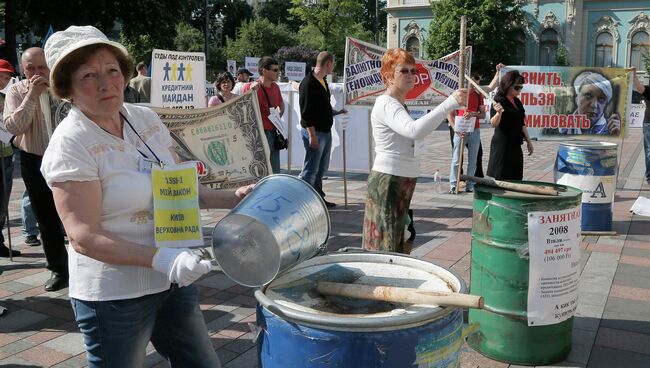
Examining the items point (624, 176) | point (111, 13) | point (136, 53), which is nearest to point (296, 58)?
point (136, 53)

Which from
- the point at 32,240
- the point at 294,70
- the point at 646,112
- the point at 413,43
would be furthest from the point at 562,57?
the point at 32,240

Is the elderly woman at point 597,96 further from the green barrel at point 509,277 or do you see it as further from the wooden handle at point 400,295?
the wooden handle at point 400,295

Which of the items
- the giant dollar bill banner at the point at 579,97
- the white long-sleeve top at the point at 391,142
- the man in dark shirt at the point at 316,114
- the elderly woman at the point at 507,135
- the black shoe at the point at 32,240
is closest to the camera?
the white long-sleeve top at the point at 391,142

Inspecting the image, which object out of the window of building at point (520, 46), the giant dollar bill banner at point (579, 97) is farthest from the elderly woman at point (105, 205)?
the window of building at point (520, 46)

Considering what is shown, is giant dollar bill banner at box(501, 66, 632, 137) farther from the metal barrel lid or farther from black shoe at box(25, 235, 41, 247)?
the metal barrel lid

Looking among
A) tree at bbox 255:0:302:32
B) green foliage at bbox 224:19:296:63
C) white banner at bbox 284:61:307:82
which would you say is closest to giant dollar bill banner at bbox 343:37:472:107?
white banner at bbox 284:61:307:82

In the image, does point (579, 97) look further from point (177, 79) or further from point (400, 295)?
Answer: point (400, 295)

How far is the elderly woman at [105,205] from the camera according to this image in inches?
72.4

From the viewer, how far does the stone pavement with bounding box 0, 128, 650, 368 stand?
12.0 ft

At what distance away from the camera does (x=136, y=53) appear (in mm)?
40000

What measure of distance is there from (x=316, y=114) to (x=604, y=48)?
52686mm

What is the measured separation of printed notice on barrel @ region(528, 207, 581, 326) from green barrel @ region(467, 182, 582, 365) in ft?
0.12

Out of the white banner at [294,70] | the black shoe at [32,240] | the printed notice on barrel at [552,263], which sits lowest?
the black shoe at [32,240]

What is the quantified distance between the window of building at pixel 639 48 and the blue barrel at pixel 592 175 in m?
49.8
